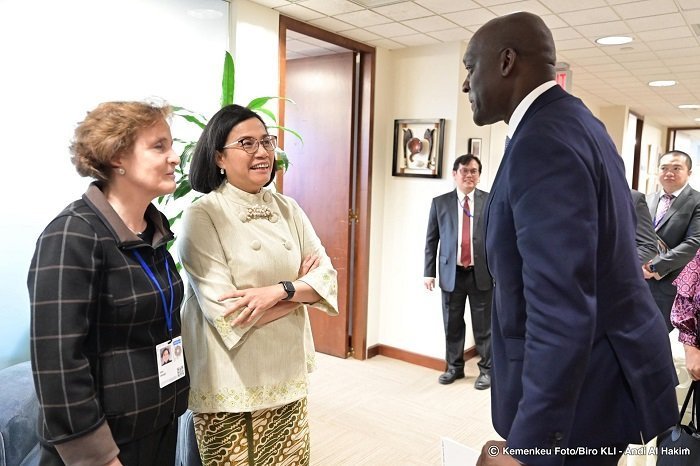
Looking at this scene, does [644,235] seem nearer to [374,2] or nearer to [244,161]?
[374,2]

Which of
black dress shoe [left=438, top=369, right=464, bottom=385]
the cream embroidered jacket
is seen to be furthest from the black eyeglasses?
black dress shoe [left=438, top=369, right=464, bottom=385]

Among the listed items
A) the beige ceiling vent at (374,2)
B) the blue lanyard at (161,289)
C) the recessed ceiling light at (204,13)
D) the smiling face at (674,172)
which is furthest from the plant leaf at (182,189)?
the smiling face at (674,172)

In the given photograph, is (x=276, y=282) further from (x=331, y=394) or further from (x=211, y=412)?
(x=331, y=394)

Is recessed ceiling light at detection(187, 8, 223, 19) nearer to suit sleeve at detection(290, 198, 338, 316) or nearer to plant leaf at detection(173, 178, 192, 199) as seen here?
plant leaf at detection(173, 178, 192, 199)

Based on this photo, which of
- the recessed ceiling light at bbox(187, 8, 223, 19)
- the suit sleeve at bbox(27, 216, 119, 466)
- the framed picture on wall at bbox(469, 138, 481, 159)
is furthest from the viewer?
the framed picture on wall at bbox(469, 138, 481, 159)

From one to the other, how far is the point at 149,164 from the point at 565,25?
3.16 meters

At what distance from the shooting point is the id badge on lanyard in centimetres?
138

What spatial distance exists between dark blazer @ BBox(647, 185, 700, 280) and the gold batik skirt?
116 inches

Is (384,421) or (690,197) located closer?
(384,421)

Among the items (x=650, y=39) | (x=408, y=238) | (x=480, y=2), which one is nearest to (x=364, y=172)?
(x=408, y=238)

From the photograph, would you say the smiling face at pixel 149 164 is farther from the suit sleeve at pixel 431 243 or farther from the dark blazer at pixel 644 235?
the dark blazer at pixel 644 235

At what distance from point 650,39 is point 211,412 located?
12.9ft

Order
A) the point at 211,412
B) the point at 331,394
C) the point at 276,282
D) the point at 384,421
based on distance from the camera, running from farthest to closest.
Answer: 1. the point at 331,394
2. the point at 384,421
3. the point at 276,282
4. the point at 211,412

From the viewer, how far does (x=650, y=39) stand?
12.8ft
